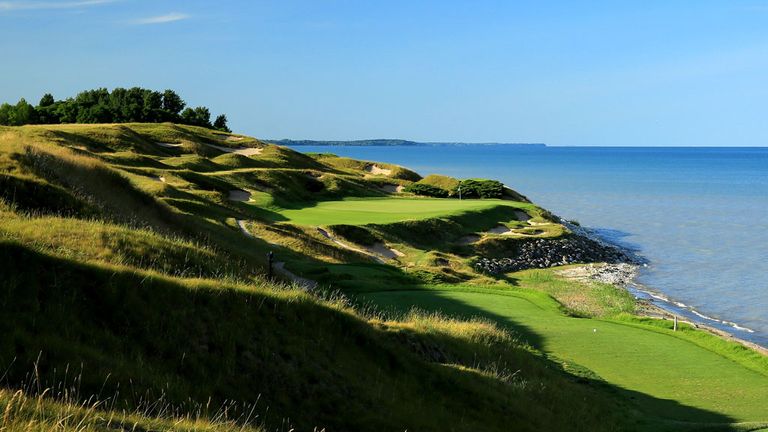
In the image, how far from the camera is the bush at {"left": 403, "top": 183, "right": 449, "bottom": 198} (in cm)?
7266

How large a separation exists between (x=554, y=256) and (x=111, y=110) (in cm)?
6860

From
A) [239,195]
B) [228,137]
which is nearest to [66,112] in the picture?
[228,137]

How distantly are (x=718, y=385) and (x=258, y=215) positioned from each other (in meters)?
31.9

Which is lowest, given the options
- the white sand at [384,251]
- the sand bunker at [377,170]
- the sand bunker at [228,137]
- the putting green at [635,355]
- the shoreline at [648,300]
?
the shoreline at [648,300]

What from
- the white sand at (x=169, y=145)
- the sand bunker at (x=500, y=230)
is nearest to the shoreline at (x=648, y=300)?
the sand bunker at (x=500, y=230)

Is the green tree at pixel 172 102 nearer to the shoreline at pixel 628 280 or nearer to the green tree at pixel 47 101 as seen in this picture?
the green tree at pixel 47 101

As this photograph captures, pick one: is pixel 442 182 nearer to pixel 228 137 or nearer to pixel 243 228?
pixel 228 137

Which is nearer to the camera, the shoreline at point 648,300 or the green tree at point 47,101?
the shoreline at point 648,300

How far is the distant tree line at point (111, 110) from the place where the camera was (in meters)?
89.8

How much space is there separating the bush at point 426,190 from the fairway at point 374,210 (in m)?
7.85

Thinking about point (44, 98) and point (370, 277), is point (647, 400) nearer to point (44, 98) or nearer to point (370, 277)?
point (370, 277)

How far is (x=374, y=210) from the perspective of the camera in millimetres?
53719

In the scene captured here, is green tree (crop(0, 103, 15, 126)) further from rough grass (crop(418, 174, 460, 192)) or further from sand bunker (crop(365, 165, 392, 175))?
rough grass (crop(418, 174, 460, 192))

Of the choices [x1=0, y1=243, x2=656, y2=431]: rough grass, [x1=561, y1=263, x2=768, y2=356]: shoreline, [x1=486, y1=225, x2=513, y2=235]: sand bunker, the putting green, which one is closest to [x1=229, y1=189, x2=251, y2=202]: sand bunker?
[x1=486, y1=225, x2=513, y2=235]: sand bunker
